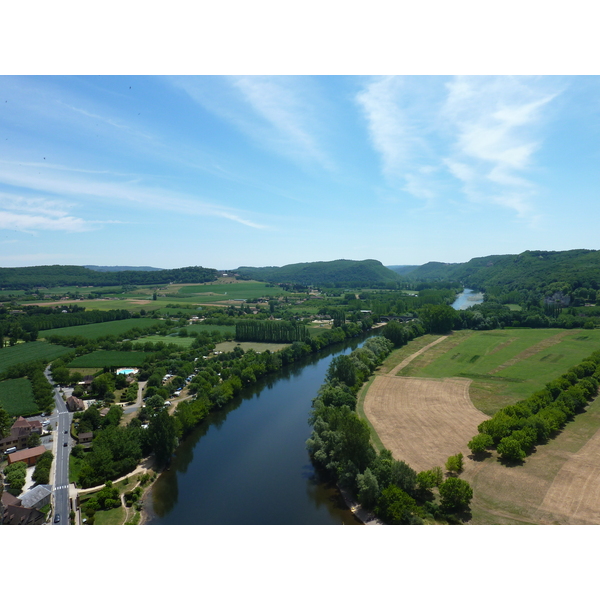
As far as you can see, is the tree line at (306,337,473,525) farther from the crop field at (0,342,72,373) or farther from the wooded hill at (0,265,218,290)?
the wooded hill at (0,265,218,290)

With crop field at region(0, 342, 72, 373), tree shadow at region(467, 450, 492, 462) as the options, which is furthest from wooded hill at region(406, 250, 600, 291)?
crop field at region(0, 342, 72, 373)

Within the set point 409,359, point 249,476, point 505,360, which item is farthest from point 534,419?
point 409,359

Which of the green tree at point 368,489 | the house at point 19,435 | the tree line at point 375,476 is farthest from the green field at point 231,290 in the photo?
the green tree at point 368,489

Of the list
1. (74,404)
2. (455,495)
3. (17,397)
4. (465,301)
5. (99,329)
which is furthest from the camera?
(465,301)

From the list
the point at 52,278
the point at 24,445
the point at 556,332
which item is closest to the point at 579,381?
the point at 556,332

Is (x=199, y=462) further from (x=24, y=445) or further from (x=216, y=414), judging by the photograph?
(x=24, y=445)

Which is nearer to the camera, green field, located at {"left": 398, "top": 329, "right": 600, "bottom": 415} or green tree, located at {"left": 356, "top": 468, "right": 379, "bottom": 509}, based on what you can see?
green tree, located at {"left": 356, "top": 468, "right": 379, "bottom": 509}

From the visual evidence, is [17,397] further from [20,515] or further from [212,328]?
[212,328]
